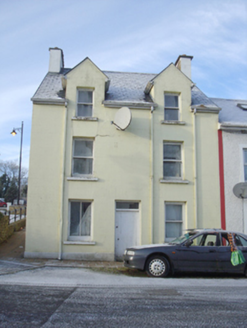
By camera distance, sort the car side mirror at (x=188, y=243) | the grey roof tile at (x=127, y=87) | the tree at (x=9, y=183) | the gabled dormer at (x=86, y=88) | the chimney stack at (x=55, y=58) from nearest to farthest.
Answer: the car side mirror at (x=188, y=243), the gabled dormer at (x=86, y=88), the grey roof tile at (x=127, y=87), the chimney stack at (x=55, y=58), the tree at (x=9, y=183)

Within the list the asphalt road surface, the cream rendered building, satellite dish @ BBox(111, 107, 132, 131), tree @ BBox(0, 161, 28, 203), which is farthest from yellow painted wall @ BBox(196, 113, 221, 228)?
tree @ BBox(0, 161, 28, 203)

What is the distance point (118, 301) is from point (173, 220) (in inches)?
301

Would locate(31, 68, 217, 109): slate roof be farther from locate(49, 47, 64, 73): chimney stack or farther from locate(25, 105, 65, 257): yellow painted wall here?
locate(25, 105, 65, 257): yellow painted wall

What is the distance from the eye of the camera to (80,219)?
43.7 feet

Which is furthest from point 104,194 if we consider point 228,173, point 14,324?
point 14,324

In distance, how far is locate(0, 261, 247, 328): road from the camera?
5230 millimetres

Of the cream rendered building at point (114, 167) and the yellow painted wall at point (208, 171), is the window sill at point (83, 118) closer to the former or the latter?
the cream rendered building at point (114, 167)

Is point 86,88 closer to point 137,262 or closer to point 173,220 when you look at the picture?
point 173,220

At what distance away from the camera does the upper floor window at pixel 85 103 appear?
14.1 metres

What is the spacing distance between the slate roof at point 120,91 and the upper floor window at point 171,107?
2.66 ft

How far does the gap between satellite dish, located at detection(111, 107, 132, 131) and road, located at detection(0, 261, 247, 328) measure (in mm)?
6152

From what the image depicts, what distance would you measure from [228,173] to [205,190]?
1.32m

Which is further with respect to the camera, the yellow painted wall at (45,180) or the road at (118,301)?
the yellow painted wall at (45,180)

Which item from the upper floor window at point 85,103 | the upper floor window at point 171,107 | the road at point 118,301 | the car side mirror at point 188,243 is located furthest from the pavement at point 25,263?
the upper floor window at point 171,107
